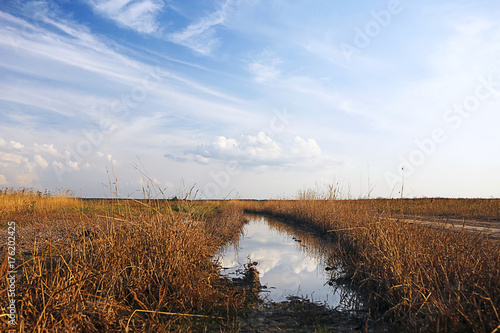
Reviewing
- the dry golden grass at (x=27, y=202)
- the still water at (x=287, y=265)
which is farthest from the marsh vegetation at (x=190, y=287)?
the dry golden grass at (x=27, y=202)

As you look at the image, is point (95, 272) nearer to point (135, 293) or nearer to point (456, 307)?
point (135, 293)

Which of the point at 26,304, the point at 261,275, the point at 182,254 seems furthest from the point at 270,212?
the point at 26,304

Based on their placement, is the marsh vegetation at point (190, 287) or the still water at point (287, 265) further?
the still water at point (287, 265)

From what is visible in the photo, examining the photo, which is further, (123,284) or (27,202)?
(27,202)

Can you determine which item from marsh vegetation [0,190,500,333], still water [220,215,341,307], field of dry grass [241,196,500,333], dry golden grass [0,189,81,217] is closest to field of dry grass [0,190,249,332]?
marsh vegetation [0,190,500,333]

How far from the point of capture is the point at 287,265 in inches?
314

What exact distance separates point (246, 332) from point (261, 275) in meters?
3.13

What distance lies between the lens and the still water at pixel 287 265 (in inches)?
218

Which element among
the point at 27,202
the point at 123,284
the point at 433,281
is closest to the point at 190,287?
the point at 123,284

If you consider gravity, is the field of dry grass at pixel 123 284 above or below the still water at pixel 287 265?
above

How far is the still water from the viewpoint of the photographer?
18.2 feet

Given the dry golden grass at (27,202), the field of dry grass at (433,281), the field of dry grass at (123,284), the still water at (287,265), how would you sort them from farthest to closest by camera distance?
the dry golden grass at (27,202) < the still water at (287,265) < the field of dry grass at (433,281) < the field of dry grass at (123,284)

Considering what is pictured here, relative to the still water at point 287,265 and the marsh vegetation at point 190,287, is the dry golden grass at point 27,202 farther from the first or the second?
the marsh vegetation at point 190,287

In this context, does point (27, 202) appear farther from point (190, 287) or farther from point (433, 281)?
point (433, 281)
